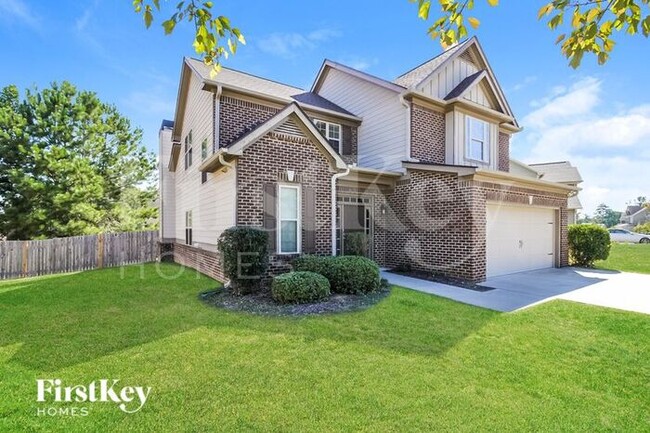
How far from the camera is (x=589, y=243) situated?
13477 mm

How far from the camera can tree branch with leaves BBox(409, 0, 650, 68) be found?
2930 mm

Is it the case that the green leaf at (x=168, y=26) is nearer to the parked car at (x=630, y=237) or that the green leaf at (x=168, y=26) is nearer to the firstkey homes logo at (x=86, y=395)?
the firstkey homes logo at (x=86, y=395)

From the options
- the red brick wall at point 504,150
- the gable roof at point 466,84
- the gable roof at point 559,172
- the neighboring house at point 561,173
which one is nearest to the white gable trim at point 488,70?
the gable roof at point 466,84

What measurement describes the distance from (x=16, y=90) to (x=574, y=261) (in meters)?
31.0

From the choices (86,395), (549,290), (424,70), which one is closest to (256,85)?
(424,70)

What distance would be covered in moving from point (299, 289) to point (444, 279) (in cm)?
510

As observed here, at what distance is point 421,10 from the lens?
3.18 metres

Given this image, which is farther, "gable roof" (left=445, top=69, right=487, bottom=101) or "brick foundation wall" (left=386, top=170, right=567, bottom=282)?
"gable roof" (left=445, top=69, right=487, bottom=101)

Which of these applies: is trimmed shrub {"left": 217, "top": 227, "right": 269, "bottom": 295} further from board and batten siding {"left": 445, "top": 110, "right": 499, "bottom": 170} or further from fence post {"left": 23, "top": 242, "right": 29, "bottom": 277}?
fence post {"left": 23, "top": 242, "right": 29, "bottom": 277}

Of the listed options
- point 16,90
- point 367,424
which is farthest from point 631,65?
point 16,90

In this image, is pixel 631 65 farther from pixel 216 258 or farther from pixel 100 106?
pixel 100 106

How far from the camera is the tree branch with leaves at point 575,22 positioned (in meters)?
2.93

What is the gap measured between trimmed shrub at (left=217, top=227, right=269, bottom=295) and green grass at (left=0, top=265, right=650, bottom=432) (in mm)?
1097

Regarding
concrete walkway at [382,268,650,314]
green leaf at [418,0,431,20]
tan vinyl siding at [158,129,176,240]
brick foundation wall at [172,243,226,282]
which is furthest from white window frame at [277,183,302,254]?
tan vinyl siding at [158,129,176,240]
